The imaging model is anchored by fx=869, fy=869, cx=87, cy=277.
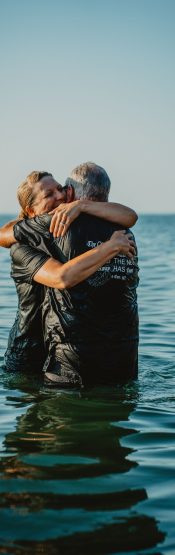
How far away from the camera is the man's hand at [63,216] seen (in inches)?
238

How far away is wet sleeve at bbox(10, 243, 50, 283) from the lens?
6311mm

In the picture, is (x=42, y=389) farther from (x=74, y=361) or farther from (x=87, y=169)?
(x=87, y=169)

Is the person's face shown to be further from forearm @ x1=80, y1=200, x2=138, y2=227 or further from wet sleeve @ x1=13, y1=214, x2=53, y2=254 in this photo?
forearm @ x1=80, y1=200, x2=138, y2=227

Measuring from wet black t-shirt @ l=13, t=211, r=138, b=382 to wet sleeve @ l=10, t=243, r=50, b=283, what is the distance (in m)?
0.05

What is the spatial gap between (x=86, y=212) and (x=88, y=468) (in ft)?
6.02

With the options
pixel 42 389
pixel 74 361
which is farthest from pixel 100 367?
pixel 42 389

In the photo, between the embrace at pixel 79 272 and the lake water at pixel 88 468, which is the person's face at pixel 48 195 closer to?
the embrace at pixel 79 272

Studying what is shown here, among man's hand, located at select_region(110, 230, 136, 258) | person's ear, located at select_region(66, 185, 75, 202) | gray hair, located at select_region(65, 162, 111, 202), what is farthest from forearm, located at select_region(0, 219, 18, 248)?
man's hand, located at select_region(110, 230, 136, 258)

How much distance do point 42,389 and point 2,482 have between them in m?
2.03

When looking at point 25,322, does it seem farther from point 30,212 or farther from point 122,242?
point 122,242

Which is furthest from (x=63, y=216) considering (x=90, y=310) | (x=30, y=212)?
(x=30, y=212)

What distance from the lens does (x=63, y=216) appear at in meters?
6.07

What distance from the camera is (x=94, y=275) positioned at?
624 centimetres

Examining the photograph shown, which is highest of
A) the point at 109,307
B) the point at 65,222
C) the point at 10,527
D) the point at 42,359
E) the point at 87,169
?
the point at 87,169
